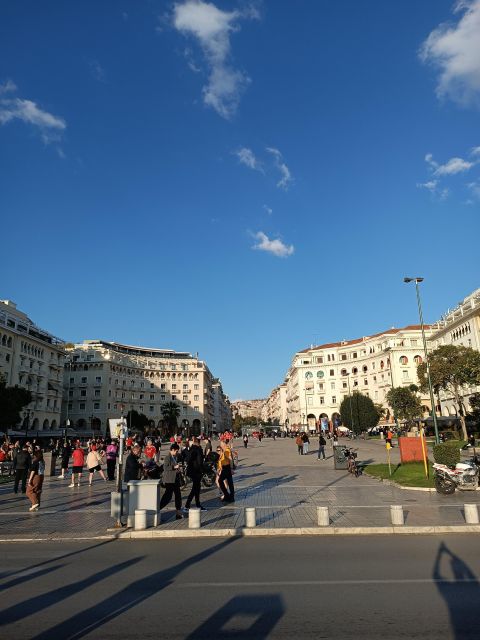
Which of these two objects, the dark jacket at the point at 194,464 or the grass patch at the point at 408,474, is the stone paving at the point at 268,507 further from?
the dark jacket at the point at 194,464

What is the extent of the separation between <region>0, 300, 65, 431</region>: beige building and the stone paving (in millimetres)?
49109

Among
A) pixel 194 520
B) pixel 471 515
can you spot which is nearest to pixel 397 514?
pixel 471 515

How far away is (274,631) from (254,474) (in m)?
19.4

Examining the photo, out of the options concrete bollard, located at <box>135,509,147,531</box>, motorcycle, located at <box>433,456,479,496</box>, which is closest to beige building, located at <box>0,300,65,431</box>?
concrete bollard, located at <box>135,509,147,531</box>

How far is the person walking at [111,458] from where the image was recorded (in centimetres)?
2114

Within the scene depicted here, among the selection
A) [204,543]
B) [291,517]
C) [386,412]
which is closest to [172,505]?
[291,517]

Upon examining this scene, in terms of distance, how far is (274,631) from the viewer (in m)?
4.75

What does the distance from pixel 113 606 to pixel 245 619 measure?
164 centimetres

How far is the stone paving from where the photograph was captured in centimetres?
1070

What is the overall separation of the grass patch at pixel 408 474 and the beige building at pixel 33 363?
5083cm

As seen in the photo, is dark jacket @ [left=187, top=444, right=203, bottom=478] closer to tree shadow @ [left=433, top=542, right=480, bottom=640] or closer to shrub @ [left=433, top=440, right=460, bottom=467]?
tree shadow @ [left=433, top=542, right=480, bottom=640]

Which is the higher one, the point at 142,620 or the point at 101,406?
the point at 101,406

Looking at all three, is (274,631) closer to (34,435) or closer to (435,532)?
(435,532)

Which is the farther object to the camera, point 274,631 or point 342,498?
point 342,498
